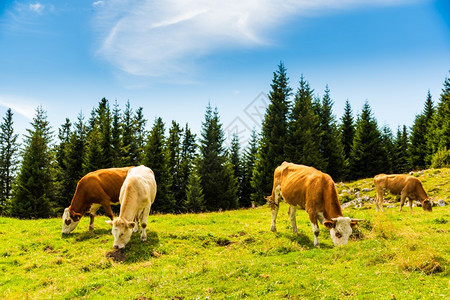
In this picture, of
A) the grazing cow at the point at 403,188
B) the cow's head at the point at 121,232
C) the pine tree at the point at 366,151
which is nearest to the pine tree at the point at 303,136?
the pine tree at the point at 366,151

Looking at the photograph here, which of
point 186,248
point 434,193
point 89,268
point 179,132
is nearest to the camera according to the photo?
point 89,268

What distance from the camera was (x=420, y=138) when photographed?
53.7 metres

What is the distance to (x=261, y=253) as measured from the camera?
9.95 meters

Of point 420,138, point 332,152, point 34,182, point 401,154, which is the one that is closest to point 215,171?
point 332,152

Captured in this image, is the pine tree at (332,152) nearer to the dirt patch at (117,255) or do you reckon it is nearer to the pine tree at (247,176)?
the pine tree at (247,176)

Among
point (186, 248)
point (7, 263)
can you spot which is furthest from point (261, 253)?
point (7, 263)

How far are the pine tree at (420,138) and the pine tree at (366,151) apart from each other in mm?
11499

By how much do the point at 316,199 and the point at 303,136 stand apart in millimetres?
25143

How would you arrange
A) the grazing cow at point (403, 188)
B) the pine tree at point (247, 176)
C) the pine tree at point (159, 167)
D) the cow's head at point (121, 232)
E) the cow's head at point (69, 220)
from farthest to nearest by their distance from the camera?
1. the pine tree at point (247, 176)
2. the pine tree at point (159, 167)
3. the grazing cow at point (403, 188)
4. the cow's head at point (69, 220)
5. the cow's head at point (121, 232)

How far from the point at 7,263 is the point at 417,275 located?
11.7 m

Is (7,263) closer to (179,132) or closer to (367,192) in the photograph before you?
(367,192)

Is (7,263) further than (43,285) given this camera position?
Yes

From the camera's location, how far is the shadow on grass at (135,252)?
9.46m

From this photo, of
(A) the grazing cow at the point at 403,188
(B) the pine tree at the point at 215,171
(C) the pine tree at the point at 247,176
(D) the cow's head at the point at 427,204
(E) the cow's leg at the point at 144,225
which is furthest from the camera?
(C) the pine tree at the point at 247,176
